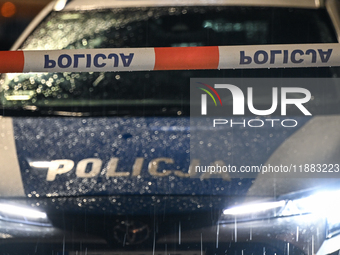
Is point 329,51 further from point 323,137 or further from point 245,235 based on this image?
point 245,235

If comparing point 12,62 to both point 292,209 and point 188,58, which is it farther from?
Answer: point 292,209

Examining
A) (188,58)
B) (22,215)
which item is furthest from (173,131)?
(22,215)

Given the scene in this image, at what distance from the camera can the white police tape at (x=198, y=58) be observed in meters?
2.65

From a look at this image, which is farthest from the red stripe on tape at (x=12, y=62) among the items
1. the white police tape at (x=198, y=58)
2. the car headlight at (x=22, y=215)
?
the car headlight at (x=22, y=215)

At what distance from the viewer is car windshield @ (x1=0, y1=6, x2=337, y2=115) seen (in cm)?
300

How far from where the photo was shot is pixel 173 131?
2.64 metres

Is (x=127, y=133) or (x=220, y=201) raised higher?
(x=127, y=133)

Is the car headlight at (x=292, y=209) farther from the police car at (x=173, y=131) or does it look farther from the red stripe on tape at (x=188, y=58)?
the red stripe on tape at (x=188, y=58)

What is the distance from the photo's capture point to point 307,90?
301 cm

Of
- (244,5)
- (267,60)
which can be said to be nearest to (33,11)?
(244,5)

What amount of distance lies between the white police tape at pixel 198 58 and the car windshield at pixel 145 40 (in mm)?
268

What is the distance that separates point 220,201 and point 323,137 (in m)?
0.70

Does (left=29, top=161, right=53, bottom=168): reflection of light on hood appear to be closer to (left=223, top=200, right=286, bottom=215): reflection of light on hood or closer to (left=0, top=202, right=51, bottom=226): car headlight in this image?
(left=0, top=202, right=51, bottom=226): car headlight

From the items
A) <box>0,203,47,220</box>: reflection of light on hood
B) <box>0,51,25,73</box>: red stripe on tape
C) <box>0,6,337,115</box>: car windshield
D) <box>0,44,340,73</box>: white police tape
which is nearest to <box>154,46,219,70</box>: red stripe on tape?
<box>0,44,340,73</box>: white police tape
